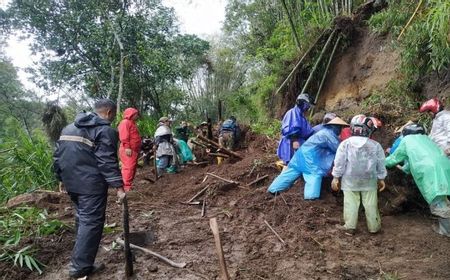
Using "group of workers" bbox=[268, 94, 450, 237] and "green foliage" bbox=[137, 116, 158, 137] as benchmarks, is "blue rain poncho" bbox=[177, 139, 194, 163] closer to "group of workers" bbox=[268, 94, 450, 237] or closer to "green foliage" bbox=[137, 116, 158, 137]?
"green foliage" bbox=[137, 116, 158, 137]

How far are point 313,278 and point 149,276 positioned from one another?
1.55 meters

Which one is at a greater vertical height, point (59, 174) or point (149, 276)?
point (59, 174)

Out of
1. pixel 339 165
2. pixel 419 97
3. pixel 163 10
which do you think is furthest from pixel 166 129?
pixel 163 10

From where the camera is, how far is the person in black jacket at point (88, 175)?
10.5 ft

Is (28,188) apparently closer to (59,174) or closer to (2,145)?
(2,145)

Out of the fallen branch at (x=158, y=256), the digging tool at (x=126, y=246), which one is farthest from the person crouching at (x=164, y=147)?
the digging tool at (x=126, y=246)

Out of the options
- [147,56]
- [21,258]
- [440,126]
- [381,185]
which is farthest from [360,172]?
[147,56]

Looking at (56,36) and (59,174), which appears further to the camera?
(56,36)

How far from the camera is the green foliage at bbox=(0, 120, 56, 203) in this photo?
6021 millimetres

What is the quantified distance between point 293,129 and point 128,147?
3167 millimetres

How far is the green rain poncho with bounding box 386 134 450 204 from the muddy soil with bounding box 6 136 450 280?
567 millimetres

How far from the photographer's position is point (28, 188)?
6.21m

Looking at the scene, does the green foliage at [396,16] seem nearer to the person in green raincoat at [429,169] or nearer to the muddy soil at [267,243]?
the person in green raincoat at [429,169]

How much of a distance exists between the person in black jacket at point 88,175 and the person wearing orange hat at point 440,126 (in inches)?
162
